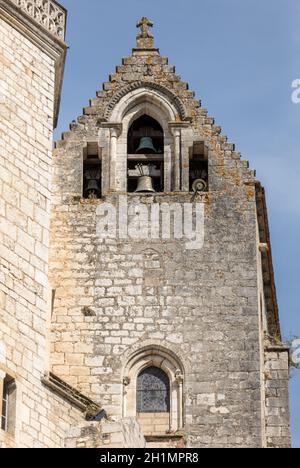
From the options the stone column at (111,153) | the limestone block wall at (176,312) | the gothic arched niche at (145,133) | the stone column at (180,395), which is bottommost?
the stone column at (180,395)

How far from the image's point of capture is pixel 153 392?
117 ft

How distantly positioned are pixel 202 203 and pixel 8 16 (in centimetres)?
423

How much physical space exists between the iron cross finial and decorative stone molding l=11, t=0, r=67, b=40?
2.83 meters

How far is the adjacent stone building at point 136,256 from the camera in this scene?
3378 centimetres

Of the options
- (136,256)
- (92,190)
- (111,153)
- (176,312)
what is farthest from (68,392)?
(111,153)

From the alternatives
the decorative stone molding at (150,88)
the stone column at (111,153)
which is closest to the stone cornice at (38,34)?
the stone column at (111,153)

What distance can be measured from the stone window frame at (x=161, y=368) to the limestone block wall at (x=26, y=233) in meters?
2.26

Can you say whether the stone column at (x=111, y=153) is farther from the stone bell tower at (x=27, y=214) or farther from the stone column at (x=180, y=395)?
the stone column at (x=180, y=395)

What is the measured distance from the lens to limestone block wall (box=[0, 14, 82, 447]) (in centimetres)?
3231

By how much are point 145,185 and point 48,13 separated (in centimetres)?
314

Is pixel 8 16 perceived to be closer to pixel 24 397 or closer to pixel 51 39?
pixel 51 39

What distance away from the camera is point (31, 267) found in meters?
33.3

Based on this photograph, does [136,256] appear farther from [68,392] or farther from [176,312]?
[68,392]
